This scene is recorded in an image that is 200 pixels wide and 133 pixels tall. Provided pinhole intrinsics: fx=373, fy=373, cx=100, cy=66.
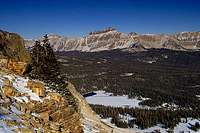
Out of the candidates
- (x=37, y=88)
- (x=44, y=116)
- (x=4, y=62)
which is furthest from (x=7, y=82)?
(x=4, y=62)

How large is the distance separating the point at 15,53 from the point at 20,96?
770 inches

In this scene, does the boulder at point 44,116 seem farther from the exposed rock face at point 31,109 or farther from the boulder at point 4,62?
the boulder at point 4,62

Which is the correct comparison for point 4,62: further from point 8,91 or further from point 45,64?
point 8,91

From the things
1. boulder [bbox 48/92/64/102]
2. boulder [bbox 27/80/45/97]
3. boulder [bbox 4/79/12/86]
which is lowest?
boulder [bbox 48/92/64/102]

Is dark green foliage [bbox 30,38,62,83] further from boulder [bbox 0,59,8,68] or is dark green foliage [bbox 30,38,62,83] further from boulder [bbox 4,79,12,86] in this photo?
boulder [bbox 4,79,12,86]

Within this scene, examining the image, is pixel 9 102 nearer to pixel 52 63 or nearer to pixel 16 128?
pixel 16 128

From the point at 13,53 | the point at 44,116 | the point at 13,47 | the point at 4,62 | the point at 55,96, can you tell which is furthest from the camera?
the point at 13,47

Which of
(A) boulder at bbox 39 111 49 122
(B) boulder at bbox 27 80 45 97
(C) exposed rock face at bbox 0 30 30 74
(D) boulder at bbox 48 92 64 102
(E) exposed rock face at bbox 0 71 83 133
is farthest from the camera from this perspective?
(C) exposed rock face at bbox 0 30 30 74

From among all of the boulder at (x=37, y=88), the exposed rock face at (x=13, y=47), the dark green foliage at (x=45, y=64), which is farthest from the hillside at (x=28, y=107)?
the exposed rock face at (x=13, y=47)

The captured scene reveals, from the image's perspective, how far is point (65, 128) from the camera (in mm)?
41781

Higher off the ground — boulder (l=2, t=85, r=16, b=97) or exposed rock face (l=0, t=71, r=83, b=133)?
boulder (l=2, t=85, r=16, b=97)

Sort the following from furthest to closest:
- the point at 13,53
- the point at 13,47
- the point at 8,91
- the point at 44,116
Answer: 1. the point at 13,47
2. the point at 13,53
3. the point at 44,116
4. the point at 8,91

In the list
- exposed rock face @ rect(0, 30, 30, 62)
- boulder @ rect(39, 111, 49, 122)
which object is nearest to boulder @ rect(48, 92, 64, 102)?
boulder @ rect(39, 111, 49, 122)

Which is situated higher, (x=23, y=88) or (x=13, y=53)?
(x=13, y=53)
